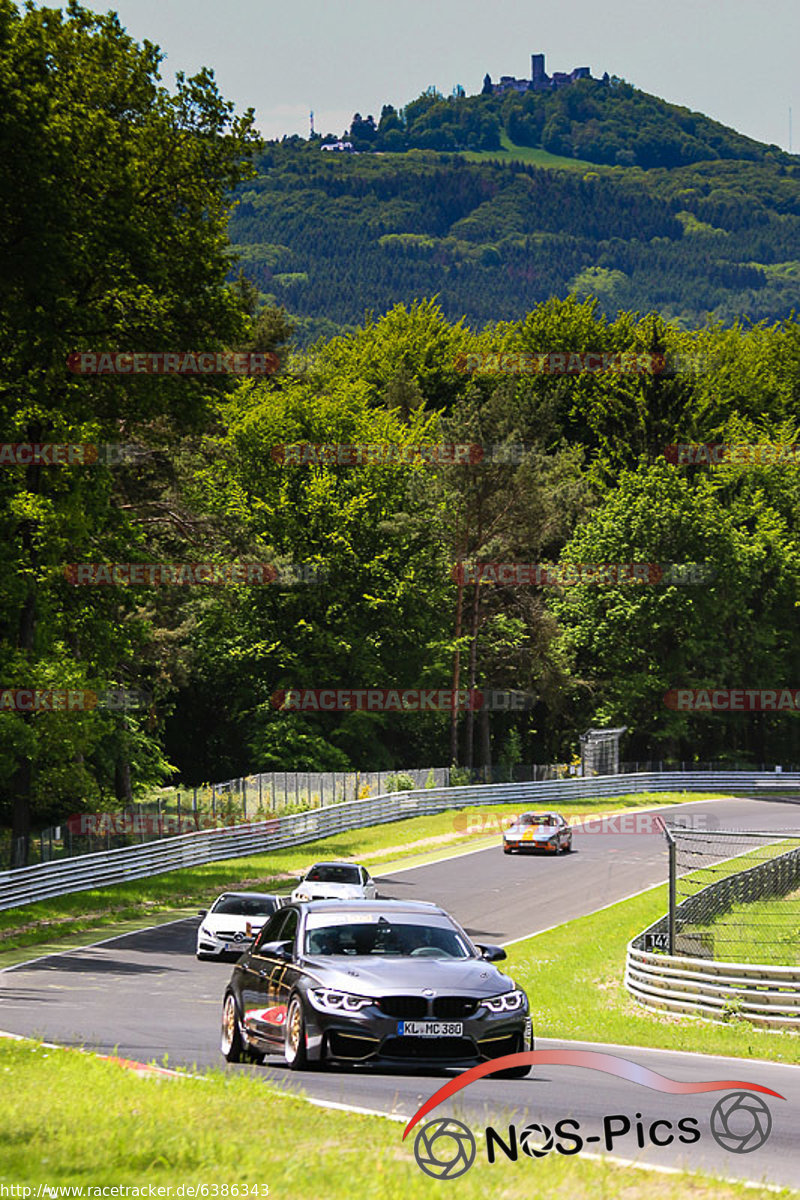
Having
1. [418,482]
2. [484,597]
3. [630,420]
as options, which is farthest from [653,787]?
[630,420]

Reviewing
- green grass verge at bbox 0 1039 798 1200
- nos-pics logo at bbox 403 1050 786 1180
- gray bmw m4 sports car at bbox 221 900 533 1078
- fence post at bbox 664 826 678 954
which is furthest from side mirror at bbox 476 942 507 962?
fence post at bbox 664 826 678 954

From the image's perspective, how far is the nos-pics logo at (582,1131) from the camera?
337 inches

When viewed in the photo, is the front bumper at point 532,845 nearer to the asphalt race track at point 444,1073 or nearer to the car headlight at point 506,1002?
the asphalt race track at point 444,1073

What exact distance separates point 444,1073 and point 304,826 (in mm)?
41346

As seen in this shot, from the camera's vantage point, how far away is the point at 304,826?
52562 mm

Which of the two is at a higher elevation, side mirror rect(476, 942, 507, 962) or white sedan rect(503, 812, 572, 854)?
side mirror rect(476, 942, 507, 962)

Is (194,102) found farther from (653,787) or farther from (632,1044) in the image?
(653,787)

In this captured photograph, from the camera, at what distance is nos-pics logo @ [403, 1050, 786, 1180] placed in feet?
28.1

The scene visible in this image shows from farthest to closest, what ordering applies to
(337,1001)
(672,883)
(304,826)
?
(304,826)
(672,883)
(337,1001)

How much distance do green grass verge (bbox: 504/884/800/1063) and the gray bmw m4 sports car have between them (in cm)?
554

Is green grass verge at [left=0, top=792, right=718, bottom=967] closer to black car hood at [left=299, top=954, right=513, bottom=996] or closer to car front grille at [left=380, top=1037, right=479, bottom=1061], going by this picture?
black car hood at [left=299, top=954, right=513, bottom=996]

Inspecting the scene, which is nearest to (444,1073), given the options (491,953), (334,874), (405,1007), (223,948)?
(405,1007)

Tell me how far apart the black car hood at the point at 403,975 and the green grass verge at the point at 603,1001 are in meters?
5.78

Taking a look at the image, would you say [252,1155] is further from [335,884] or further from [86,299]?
[86,299]
